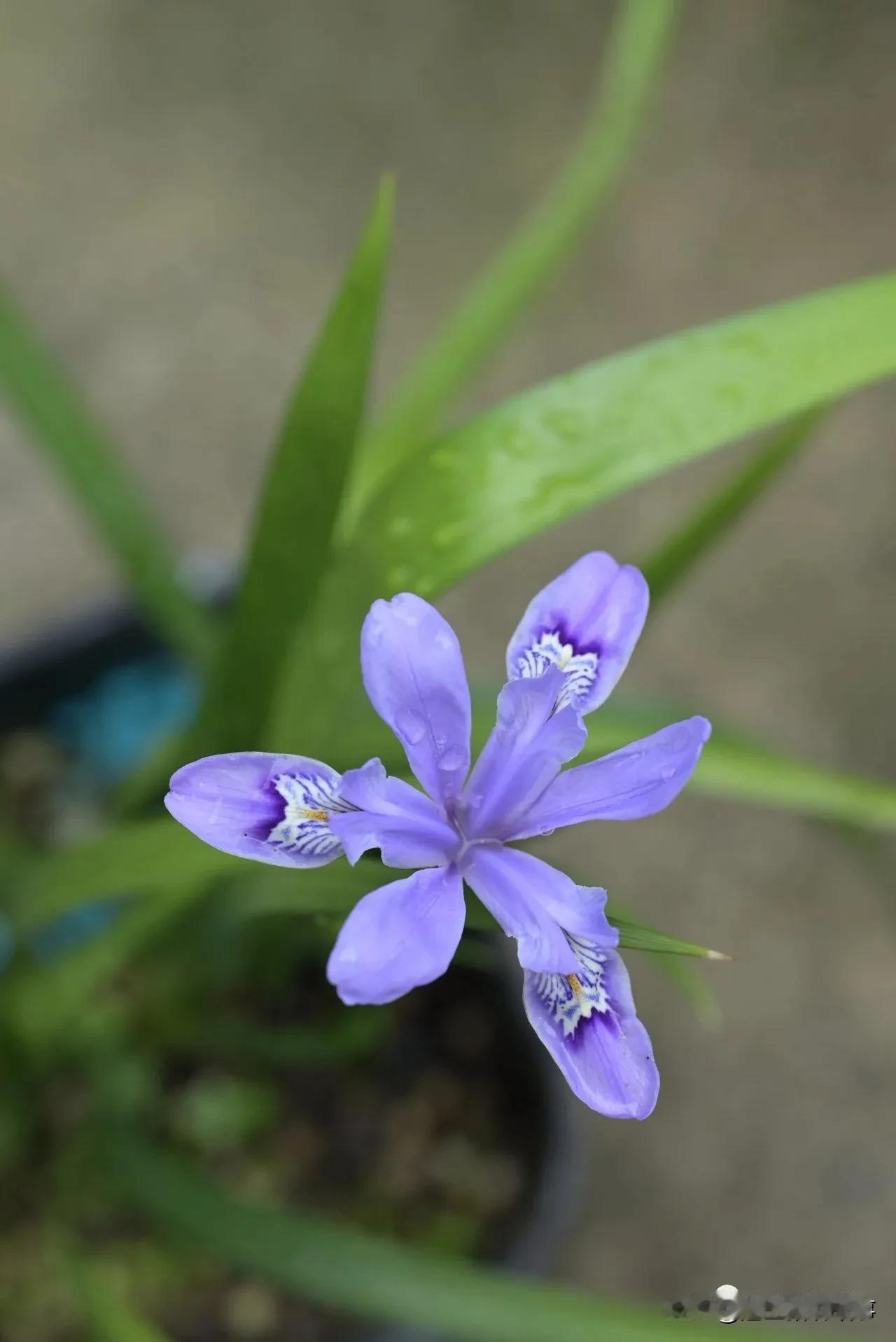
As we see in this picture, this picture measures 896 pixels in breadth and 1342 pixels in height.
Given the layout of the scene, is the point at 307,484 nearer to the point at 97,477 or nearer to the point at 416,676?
the point at 416,676

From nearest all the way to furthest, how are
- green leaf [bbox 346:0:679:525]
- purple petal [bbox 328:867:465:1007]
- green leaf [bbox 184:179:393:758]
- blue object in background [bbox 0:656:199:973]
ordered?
1. purple petal [bbox 328:867:465:1007]
2. green leaf [bbox 184:179:393:758]
3. green leaf [bbox 346:0:679:525]
4. blue object in background [bbox 0:656:199:973]

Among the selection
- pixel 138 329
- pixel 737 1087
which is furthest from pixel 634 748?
pixel 138 329

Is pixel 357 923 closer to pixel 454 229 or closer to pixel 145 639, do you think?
pixel 145 639

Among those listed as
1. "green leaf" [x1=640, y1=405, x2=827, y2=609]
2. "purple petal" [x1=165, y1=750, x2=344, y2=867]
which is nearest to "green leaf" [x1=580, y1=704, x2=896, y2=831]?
"green leaf" [x1=640, y1=405, x2=827, y2=609]

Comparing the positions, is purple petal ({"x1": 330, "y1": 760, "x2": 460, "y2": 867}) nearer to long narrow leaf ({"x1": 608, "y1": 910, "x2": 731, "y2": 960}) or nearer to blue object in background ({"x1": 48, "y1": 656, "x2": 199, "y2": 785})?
long narrow leaf ({"x1": 608, "y1": 910, "x2": 731, "y2": 960})

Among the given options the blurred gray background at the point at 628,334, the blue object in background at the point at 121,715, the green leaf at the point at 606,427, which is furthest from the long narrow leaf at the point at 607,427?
the blurred gray background at the point at 628,334

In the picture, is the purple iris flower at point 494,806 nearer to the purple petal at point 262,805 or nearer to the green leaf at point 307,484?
the purple petal at point 262,805
